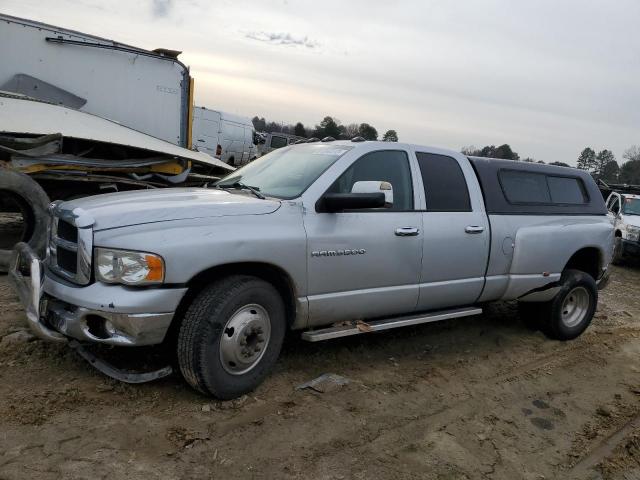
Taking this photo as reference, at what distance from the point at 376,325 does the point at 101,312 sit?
2118mm

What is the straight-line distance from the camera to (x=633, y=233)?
12953 millimetres

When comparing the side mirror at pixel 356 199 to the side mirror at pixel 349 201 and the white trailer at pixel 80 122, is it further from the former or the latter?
the white trailer at pixel 80 122

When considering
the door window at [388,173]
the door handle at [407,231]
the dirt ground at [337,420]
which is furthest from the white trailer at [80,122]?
the door handle at [407,231]

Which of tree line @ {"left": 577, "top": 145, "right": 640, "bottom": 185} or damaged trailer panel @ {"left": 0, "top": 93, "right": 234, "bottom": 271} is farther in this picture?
tree line @ {"left": 577, "top": 145, "right": 640, "bottom": 185}

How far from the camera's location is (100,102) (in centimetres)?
912

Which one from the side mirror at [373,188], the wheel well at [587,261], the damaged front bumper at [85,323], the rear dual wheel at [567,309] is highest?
the side mirror at [373,188]

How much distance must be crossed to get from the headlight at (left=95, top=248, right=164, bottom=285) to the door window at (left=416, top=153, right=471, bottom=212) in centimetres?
247

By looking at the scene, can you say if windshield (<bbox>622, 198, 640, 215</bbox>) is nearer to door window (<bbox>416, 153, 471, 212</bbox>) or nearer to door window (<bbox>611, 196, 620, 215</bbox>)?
door window (<bbox>611, 196, 620, 215</bbox>)

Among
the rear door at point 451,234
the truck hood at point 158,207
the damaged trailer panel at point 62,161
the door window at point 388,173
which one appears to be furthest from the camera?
the damaged trailer panel at point 62,161

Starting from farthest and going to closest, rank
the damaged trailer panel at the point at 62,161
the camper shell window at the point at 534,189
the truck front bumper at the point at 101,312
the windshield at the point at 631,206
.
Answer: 1. the windshield at the point at 631,206
2. the damaged trailer panel at the point at 62,161
3. the camper shell window at the point at 534,189
4. the truck front bumper at the point at 101,312

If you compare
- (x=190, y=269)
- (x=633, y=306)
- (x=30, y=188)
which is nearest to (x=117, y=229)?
(x=190, y=269)

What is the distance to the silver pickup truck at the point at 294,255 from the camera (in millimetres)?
3424

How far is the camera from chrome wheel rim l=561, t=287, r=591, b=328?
6.20 m

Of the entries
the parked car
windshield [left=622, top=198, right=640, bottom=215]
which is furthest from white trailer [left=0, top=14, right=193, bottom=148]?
windshield [left=622, top=198, right=640, bottom=215]
